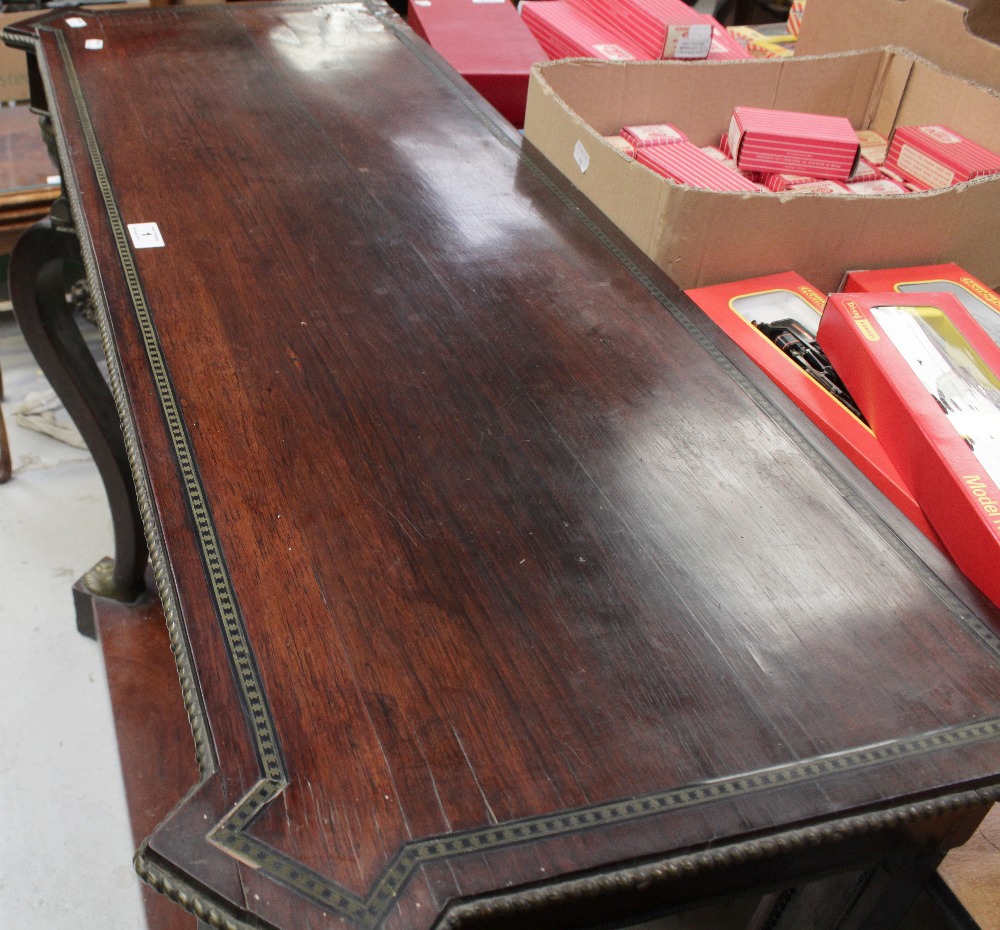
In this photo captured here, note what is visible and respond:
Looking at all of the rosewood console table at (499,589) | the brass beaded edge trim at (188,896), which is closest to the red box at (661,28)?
the rosewood console table at (499,589)

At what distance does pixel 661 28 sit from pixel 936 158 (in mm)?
713

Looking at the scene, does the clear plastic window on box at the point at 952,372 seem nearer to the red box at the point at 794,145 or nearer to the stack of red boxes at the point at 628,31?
the red box at the point at 794,145

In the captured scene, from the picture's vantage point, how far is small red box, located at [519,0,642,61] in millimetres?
2135

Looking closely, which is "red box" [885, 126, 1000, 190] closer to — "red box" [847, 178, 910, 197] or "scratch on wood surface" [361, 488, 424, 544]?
"red box" [847, 178, 910, 197]

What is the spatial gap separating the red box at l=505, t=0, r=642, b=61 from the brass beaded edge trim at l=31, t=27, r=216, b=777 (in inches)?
47.6

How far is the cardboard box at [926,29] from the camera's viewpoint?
179 cm

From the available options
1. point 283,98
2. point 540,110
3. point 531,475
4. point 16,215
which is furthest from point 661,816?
point 16,215

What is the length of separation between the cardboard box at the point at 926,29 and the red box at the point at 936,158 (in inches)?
4.8

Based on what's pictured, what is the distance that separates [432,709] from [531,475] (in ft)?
0.97

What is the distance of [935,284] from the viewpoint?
140 cm

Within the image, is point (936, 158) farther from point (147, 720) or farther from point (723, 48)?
point (147, 720)

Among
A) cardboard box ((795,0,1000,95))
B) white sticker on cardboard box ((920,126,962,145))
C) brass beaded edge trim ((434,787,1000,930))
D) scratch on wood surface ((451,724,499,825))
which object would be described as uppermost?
cardboard box ((795,0,1000,95))

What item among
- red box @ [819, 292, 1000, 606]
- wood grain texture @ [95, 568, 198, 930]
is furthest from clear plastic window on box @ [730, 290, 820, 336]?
wood grain texture @ [95, 568, 198, 930]

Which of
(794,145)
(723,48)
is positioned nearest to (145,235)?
(794,145)
